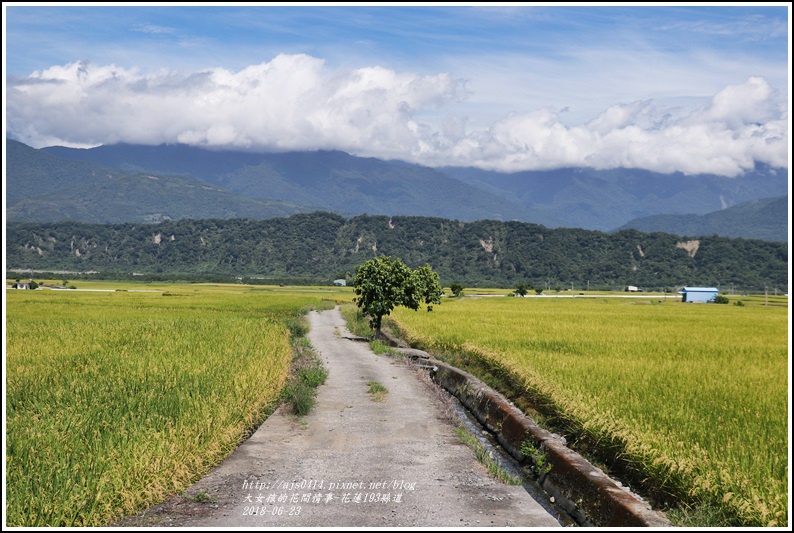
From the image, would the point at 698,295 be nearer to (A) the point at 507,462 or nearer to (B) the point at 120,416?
(A) the point at 507,462

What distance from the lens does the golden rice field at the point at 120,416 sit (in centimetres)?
847

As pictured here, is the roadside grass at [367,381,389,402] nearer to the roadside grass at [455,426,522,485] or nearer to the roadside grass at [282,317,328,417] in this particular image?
the roadside grass at [282,317,328,417]

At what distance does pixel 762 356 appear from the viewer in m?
25.2

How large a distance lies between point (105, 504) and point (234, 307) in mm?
59529

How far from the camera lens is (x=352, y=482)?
10.4 meters

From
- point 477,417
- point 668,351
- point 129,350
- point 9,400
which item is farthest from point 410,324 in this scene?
point 9,400

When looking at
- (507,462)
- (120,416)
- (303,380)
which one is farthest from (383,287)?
(120,416)

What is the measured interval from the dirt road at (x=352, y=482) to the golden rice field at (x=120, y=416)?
16.4 inches

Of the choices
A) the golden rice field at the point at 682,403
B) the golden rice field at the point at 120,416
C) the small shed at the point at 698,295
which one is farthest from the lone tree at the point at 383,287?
the small shed at the point at 698,295

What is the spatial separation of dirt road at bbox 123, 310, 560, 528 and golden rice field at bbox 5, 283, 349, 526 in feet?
1.37

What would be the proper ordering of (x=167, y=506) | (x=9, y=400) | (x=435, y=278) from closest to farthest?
(x=167, y=506) → (x=9, y=400) → (x=435, y=278)

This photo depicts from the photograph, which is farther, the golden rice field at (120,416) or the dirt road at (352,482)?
the dirt road at (352,482)

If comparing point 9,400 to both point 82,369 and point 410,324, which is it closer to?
point 82,369

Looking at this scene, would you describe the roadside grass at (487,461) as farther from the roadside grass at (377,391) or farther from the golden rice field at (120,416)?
the golden rice field at (120,416)
